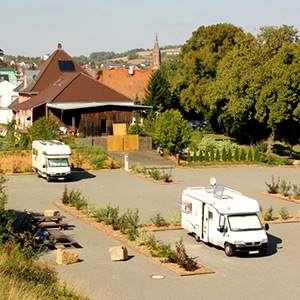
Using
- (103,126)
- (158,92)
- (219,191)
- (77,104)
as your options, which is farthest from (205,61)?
(219,191)

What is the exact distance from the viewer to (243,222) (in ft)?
66.6

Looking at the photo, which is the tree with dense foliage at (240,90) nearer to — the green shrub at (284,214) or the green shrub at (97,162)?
the green shrub at (97,162)

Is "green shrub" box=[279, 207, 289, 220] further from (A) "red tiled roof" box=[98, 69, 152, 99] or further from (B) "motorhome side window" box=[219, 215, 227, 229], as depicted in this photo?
(A) "red tiled roof" box=[98, 69, 152, 99]

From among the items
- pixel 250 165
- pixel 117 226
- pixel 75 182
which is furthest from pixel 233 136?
pixel 117 226

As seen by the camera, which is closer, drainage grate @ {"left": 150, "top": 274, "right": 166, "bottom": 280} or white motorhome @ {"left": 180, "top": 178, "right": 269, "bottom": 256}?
drainage grate @ {"left": 150, "top": 274, "right": 166, "bottom": 280}

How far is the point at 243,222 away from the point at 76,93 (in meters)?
42.4

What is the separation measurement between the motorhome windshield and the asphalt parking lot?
1021 millimetres

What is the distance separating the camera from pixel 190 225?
22406mm

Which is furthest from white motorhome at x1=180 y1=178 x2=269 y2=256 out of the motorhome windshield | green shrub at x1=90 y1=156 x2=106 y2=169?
green shrub at x1=90 y1=156 x2=106 y2=169

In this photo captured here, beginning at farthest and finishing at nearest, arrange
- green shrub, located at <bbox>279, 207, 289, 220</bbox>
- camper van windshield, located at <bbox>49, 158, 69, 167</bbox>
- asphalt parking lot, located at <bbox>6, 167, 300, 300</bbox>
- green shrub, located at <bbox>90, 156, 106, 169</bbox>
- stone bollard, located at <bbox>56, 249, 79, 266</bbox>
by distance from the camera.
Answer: green shrub, located at <bbox>90, 156, 106, 169</bbox>, camper van windshield, located at <bbox>49, 158, 69, 167</bbox>, green shrub, located at <bbox>279, 207, 289, 220</bbox>, stone bollard, located at <bbox>56, 249, 79, 266</bbox>, asphalt parking lot, located at <bbox>6, 167, 300, 300</bbox>

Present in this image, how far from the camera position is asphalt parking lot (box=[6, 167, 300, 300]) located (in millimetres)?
16297

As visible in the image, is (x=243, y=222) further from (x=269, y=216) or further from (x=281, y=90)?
(x=281, y=90)

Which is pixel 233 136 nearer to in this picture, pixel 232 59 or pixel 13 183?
pixel 232 59

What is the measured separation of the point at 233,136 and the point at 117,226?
159ft
